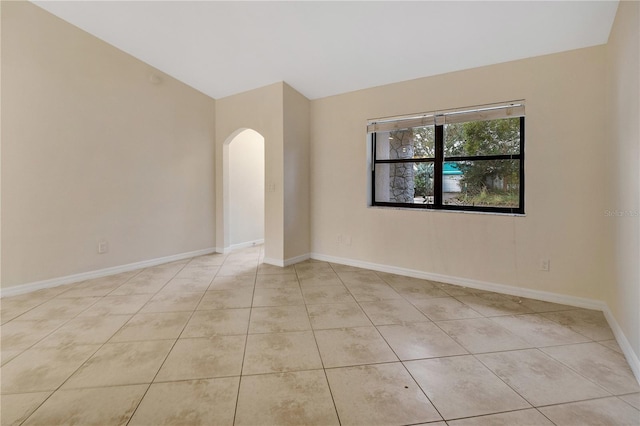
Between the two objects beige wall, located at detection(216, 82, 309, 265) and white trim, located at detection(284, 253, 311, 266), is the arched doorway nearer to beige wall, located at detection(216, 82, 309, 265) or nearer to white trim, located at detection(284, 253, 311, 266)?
beige wall, located at detection(216, 82, 309, 265)

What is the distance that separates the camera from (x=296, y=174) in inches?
151

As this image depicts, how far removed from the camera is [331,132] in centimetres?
385

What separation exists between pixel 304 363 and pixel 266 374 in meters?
0.24

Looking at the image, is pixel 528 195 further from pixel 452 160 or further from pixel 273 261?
pixel 273 261

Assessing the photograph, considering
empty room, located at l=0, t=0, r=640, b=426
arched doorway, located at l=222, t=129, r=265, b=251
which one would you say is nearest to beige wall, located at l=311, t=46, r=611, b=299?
empty room, located at l=0, t=0, r=640, b=426

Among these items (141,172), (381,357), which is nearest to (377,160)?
(381,357)

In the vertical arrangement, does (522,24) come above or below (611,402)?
above

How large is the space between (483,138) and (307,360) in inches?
114

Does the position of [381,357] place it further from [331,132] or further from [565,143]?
[331,132]

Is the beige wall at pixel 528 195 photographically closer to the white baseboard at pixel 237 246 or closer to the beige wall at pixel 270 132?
the beige wall at pixel 270 132

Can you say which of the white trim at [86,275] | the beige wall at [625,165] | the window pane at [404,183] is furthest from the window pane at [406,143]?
the white trim at [86,275]

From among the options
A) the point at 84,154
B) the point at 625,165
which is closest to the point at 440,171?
the point at 625,165

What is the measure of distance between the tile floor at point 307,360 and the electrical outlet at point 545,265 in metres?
0.36

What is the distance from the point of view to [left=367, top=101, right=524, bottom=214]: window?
277 cm
